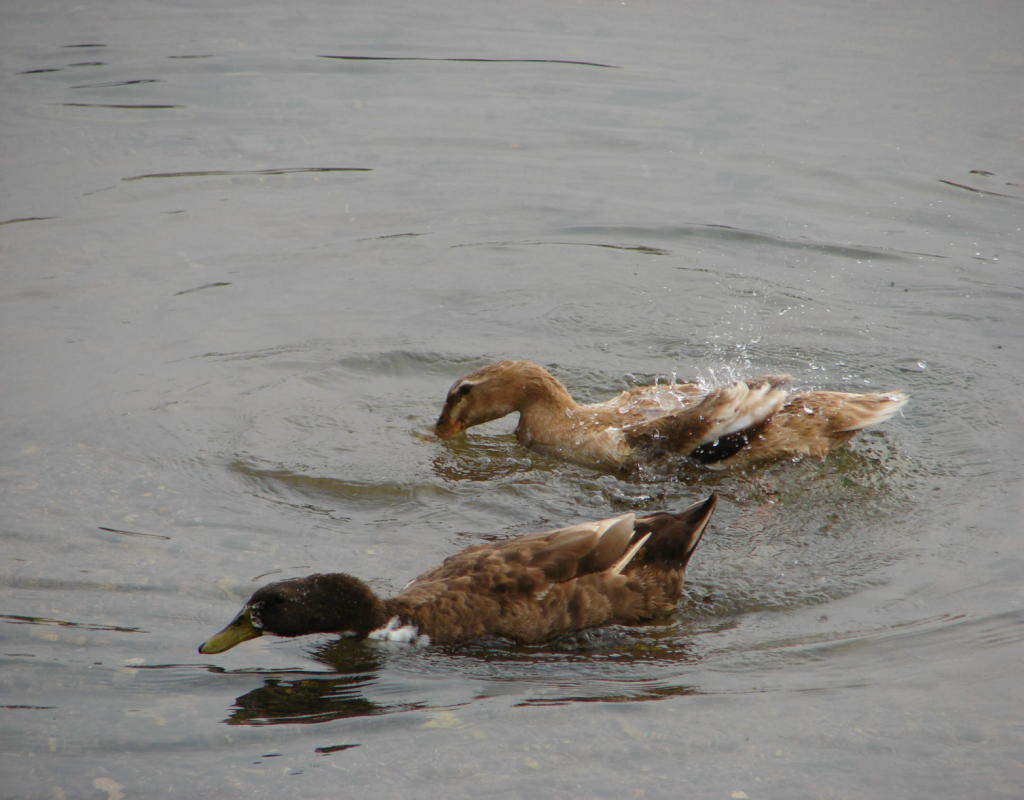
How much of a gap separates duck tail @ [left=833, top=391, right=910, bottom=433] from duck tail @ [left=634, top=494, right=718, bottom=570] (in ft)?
5.96

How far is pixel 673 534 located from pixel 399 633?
1496 millimetres

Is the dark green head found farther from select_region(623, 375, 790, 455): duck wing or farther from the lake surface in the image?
select_region(623, 375, 790, 455): duck wing

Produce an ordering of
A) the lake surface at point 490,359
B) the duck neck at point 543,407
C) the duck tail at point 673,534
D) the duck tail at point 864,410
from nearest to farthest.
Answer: the lake surface at point 490,359 < the duck tail at point 673,534 < the duck tail at point 864,410 < the duck neck at point 543,407

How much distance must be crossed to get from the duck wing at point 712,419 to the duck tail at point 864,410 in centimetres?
43

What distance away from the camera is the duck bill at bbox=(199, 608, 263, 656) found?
568 cm

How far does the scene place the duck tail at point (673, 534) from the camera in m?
6.42

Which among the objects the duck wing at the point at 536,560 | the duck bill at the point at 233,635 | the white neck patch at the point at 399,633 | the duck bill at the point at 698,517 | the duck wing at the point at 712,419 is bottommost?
the white neck patch at the point at 399,633

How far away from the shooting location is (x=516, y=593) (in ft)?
20.1

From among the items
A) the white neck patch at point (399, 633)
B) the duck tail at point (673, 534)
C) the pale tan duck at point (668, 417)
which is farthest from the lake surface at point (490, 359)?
the duck tail at point (673, 534)

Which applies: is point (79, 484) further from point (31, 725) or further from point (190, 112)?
point (190, 112)

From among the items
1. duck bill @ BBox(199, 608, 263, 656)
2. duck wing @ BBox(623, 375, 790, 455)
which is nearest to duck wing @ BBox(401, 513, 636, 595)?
duck bill @ BBox(199, 608, 263, 656)

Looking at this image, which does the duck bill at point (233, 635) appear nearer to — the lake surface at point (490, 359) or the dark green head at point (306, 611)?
the dark green head at point (306, 611)

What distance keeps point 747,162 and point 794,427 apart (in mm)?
5960

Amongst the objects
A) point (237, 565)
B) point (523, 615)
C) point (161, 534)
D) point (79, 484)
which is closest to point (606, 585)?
point (523, 615)
